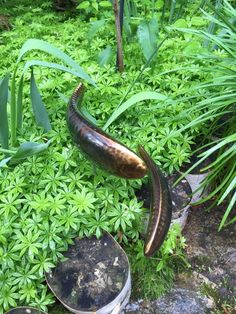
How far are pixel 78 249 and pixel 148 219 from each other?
376mm

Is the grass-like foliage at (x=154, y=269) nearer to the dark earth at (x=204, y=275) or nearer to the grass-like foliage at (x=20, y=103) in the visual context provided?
the dark earth at (x=204, y=275)

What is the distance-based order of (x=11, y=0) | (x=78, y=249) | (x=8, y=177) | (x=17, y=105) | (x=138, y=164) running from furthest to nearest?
(x=11, y=0) < (x=17, y=105) < (x=8, y=177) < (x=78, y=249) < (x=138, y=164)

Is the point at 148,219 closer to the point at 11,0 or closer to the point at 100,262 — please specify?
the point at 100,262

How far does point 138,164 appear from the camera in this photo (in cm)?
172

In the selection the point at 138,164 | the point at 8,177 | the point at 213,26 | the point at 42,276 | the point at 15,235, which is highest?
the point at 213,26

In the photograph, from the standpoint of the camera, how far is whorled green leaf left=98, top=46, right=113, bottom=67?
2725mm

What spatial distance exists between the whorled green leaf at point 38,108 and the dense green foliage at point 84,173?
4 cm

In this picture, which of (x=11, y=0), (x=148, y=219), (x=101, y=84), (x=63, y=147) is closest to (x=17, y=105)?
(x=63, y=147)

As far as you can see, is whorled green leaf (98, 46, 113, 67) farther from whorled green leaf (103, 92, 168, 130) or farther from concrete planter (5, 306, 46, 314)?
concrete planter (5, 306, 46, 314)

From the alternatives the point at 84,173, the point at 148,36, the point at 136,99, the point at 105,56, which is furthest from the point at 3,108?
the point at 148,36

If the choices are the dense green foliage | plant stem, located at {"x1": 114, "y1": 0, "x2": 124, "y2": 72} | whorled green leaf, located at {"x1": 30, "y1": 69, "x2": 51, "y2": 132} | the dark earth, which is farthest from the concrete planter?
plant stem, located at {"x1": 114, "y1": 0, "x2": 124, "y2": 72}

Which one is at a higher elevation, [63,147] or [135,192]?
[63,147]

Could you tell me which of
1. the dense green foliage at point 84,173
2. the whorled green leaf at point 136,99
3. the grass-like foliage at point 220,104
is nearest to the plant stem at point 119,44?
the dense green foliage at point 84,173

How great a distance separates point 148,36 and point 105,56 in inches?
12.9
